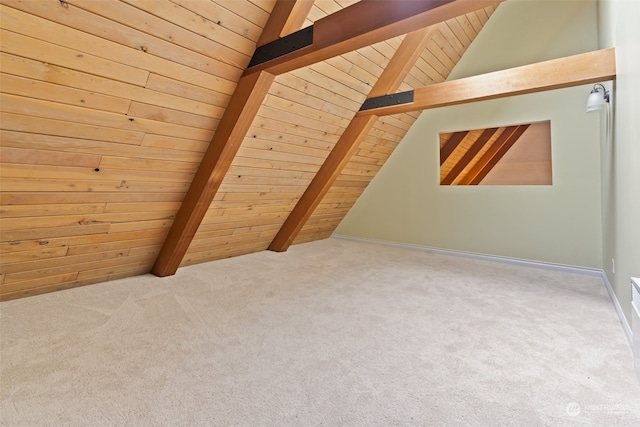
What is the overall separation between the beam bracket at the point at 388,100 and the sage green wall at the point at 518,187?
1377mm

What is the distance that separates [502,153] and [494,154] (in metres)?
0.10

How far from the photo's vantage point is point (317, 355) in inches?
59.2

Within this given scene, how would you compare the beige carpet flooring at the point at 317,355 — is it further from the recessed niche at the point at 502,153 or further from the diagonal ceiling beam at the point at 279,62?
the recessed niche at the point at 502,153

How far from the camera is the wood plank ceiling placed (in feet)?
4.75

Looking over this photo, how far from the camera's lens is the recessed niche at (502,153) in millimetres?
4031

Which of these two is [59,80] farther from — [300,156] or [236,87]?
[300,156]

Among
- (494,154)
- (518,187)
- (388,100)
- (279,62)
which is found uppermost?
(494,154)

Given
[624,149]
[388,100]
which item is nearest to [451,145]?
[388,100]

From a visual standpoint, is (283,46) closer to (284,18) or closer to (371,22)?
(284,18)

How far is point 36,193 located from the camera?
1.79 meters

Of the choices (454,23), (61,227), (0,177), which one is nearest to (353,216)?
(454,23)

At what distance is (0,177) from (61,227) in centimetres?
50

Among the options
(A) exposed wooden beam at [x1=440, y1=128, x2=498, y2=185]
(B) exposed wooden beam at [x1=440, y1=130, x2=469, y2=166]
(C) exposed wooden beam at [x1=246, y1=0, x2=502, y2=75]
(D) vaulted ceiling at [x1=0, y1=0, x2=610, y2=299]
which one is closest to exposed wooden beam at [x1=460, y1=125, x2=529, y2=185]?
(A) exposed wooden beam at [x1=440, y1=128, x2=498, y2=185]

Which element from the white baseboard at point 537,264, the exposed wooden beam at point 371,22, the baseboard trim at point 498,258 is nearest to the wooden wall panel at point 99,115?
the exposed wooden beam at point 371,22
